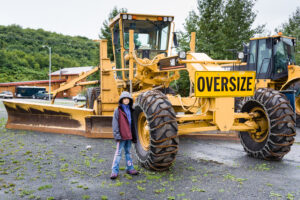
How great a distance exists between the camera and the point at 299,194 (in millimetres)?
4297

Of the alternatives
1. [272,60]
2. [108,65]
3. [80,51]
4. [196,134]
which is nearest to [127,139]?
A: [196,134]

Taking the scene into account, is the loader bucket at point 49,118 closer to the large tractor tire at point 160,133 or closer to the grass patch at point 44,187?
the large tractor tire at point 160,133

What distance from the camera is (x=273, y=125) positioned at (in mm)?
5852

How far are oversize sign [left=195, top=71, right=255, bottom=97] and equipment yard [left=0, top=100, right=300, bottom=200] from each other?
1337mm

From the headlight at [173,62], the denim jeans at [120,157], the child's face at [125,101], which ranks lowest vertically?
the denim jeans at [120,157]

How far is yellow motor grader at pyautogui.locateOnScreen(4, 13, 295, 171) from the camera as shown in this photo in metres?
5.34

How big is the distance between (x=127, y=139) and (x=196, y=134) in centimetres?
376

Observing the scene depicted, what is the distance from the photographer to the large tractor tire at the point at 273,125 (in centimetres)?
583

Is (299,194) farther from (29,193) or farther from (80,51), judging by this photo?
(80,51)

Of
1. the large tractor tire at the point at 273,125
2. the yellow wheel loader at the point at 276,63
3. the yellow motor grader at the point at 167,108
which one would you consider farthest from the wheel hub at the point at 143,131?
the yellow wheel loader at the point at 276,63

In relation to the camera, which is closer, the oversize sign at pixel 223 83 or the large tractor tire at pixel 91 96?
the oversize sign at pixel 223 83

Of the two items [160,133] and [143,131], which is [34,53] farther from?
[160,133]

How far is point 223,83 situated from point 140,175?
6.85 feet

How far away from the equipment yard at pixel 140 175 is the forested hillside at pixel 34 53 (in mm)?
66145
